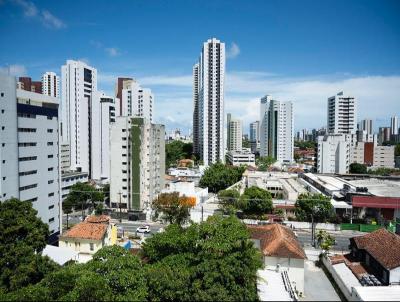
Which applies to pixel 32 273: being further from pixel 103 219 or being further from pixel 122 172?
pixel 122 172

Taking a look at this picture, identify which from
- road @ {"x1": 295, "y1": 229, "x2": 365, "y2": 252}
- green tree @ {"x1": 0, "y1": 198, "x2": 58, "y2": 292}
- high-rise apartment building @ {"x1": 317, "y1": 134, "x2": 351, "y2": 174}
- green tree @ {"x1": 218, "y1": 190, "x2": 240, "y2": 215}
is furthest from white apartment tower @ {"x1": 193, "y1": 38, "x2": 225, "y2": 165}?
green tree @ {"x1": 0, "y1": 198, "x2": 58, "y2": 292}

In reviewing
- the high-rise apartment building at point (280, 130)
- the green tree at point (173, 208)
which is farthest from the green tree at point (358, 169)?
the green tree at point (173, 208)

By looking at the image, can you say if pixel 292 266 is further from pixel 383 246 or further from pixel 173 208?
pixel 173 208

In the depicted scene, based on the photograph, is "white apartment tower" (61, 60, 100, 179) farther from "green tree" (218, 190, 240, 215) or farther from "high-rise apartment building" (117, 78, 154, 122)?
"green tree" (218, 190, 240, 215)

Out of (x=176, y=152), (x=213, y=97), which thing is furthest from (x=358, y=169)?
(x=176, y=152)

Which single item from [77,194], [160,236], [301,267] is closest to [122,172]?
[77,194]
